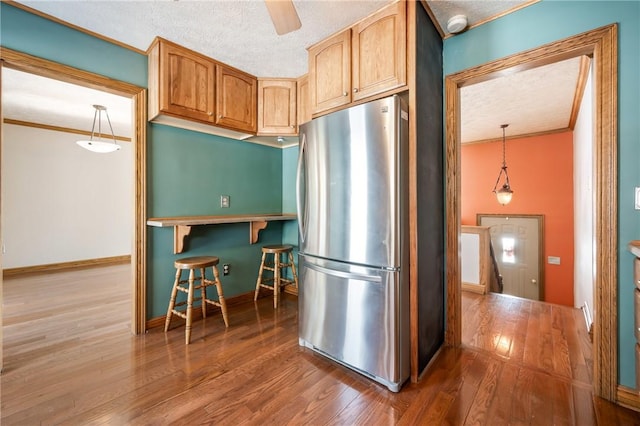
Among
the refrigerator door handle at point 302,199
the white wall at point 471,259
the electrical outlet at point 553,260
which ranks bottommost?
the electrical outlet at point 553,260

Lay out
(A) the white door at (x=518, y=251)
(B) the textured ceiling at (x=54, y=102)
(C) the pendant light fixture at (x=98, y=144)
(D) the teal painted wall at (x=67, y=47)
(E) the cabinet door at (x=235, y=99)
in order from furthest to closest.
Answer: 1. (A) the white door at (x=518, y=251)
2. (C) the pendant light fixture at (x=98, y=144)
3. (B) the textured ceiling at (x=54, y=102)
4. (E) the cabinet door at (x=235, y=99)
5. (D) the teal painted wall at (x=67, y=47)

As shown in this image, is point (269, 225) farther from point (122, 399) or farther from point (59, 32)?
point (59, 32)

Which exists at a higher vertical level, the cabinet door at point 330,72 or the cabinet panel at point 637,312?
the cabinet door at point 330,72

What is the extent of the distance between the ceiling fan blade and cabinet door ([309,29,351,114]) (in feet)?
1.96

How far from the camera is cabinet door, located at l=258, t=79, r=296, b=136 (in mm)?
2887

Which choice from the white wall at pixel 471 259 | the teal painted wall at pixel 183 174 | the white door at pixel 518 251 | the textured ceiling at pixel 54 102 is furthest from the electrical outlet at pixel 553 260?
the textured ceiling at pixel 54 102

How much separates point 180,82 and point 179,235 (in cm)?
135

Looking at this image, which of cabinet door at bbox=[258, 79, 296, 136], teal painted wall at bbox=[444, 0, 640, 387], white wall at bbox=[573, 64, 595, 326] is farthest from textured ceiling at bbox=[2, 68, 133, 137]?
white wall at bbox=[573, 64, 595, 326]

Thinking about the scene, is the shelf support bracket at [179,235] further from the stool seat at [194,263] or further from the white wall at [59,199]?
the white wall at [59,199]

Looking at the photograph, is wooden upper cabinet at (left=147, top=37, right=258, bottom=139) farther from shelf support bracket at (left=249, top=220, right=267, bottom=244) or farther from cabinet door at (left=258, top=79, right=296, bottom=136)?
shelf support bracket at (left=249, top=220, right=267, bottom=244)

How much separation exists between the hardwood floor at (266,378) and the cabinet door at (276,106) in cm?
Answer: 197

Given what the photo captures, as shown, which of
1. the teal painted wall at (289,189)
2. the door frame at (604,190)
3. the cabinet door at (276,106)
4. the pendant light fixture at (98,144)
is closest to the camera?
the door frame at (604,190)

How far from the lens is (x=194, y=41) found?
2223 mm

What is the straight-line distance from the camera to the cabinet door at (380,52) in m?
1.72
